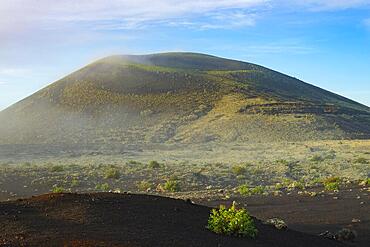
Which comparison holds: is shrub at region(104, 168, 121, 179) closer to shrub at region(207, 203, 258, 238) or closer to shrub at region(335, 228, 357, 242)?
shrub at region(335, 228, 357, 242)

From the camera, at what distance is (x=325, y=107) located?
87375mm

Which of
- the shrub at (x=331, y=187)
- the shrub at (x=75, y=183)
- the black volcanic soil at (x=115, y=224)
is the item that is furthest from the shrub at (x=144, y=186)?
the black volcanic soil at (x=115, y=224)

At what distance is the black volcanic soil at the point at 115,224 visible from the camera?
375 inches

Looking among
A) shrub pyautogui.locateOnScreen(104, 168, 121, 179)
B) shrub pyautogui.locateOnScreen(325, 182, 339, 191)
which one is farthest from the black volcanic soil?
Result: shrub pyautogui.locateOnScreen(104, 168, 121, 179)

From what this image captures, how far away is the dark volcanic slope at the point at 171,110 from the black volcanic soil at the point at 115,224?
5563 cm

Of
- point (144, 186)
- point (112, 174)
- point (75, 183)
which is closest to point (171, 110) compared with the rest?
point (112, 174)

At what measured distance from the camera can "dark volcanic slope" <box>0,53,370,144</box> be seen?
7294 cm

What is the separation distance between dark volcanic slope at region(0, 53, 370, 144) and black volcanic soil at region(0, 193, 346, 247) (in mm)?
55629

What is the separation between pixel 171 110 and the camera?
8619cm

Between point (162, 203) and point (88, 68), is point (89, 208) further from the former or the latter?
point (88, 68)

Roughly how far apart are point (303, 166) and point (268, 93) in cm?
6092

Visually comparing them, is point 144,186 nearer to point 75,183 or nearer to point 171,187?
point 171,187

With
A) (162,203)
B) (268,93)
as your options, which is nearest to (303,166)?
(162,203)

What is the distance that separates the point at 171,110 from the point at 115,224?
7564 centimetres
